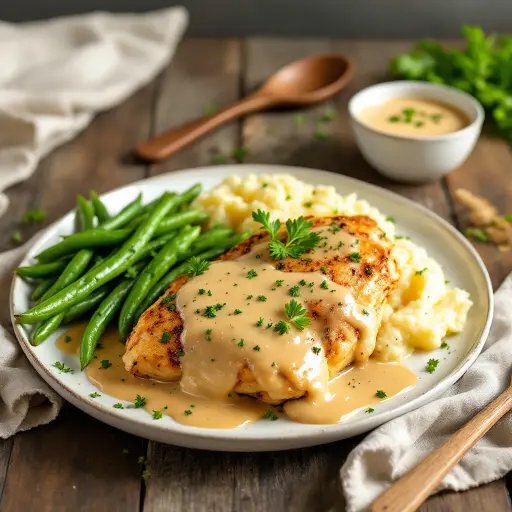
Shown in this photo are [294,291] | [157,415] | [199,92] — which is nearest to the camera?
[157,415]

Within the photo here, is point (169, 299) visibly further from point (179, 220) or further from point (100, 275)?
point (179, 220)

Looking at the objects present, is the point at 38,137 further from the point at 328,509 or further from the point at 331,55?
the point at 328,509

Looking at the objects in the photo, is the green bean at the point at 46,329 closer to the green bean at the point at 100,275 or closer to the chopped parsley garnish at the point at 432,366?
the green bean at the point at 100,275

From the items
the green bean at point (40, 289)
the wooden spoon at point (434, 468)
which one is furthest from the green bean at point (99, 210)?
the wooden spoon at point (434, 468)

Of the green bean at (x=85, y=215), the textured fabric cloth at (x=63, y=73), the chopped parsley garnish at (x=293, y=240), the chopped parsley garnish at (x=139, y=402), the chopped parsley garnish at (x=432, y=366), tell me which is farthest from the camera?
the textured fabric cloth at (x=63, y=73)

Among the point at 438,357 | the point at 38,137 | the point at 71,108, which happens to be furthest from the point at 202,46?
the point at 438,357

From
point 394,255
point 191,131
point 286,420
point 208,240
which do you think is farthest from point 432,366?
point 191,131

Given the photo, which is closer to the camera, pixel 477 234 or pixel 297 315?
pixel 297 315
